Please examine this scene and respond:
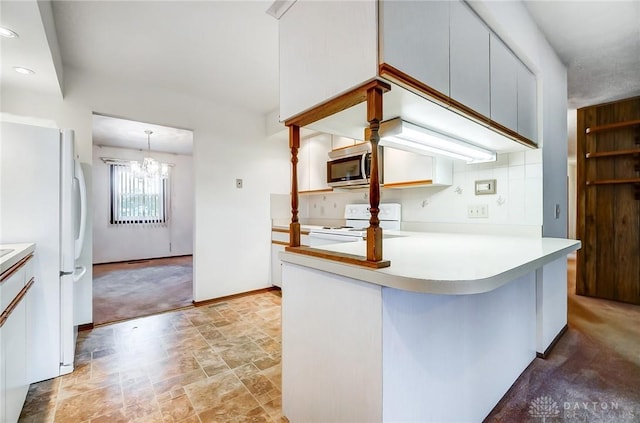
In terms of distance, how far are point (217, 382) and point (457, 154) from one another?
7.65ft

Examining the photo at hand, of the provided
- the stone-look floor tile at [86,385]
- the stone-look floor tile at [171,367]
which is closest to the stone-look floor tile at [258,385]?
the stone-look floor tile at [171,367]

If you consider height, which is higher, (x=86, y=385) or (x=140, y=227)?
(x=140, y=227)

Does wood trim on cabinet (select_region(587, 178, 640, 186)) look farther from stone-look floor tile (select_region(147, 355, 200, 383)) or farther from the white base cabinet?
the white base cabinet

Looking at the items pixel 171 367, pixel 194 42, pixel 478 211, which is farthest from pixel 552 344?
pixel 194 42

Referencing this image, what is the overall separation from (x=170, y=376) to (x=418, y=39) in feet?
8.15

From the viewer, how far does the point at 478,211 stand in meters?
2.41

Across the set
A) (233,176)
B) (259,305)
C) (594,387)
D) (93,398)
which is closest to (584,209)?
(594,387)

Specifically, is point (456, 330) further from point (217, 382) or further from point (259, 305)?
point (259, 305)

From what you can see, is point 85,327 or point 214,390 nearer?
point 214,390

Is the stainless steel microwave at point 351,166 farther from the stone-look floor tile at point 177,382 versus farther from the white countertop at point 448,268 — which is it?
the stone-look floor tile at point 177,382

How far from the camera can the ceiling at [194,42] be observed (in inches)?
75.2

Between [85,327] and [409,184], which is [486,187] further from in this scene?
[85,327]

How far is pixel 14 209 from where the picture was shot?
1.86m

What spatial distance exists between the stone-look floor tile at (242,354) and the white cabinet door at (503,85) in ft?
7.65
